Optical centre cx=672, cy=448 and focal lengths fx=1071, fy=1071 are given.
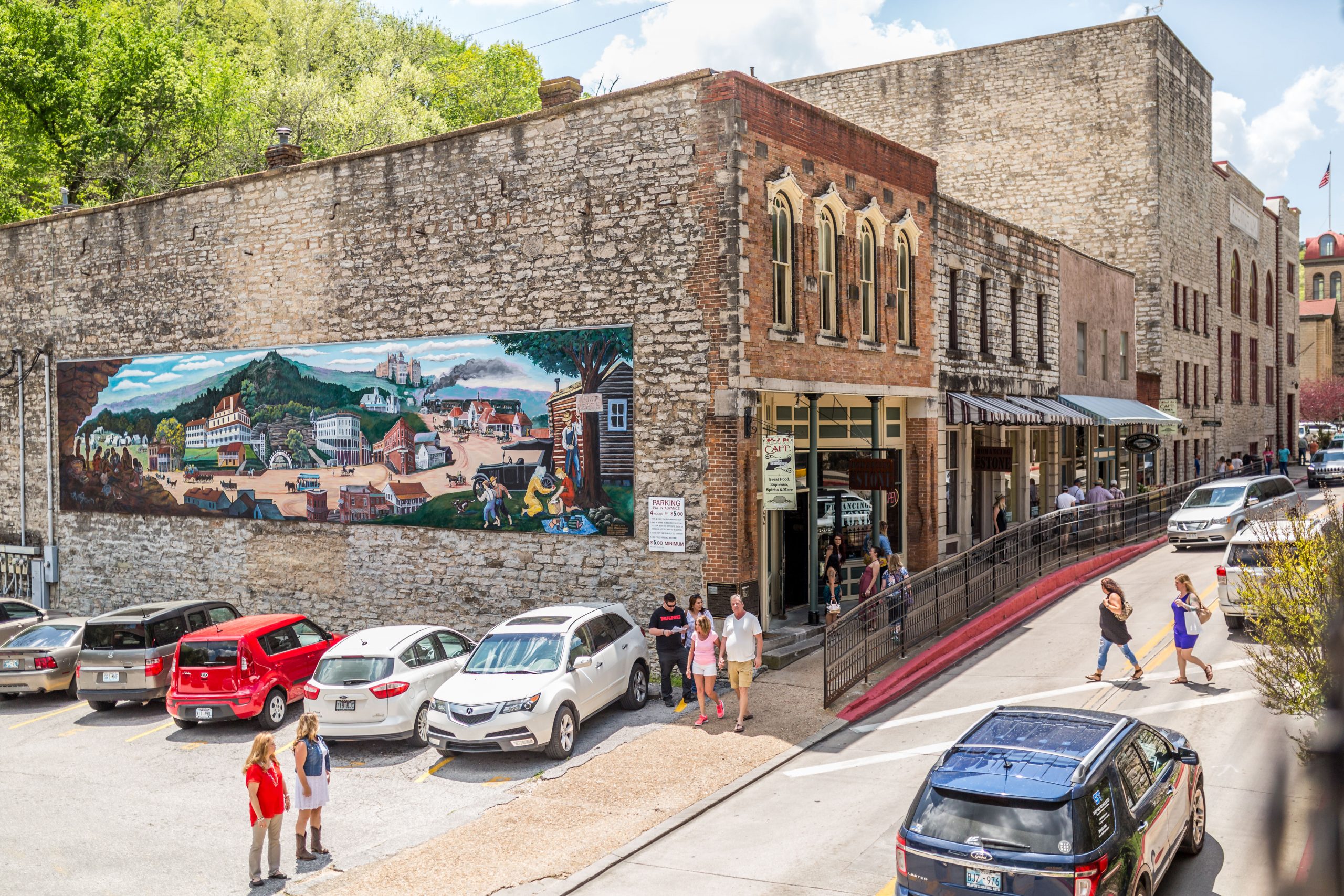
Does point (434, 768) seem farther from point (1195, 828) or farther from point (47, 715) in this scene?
point (1195, 828)

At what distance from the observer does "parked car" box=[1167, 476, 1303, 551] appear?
26672 millimetres

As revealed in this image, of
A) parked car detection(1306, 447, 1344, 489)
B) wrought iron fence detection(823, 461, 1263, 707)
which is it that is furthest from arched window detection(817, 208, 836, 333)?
parked car detection(1306, 447, 1344, 489)

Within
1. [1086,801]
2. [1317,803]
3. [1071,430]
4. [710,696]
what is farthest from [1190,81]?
[1317,803]

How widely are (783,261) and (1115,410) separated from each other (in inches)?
708

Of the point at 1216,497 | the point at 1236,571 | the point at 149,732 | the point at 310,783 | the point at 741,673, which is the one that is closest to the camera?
the point at 310,783

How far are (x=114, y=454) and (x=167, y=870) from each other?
16950mm

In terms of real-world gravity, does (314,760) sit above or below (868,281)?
below

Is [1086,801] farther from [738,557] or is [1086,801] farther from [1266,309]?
[1266,309]

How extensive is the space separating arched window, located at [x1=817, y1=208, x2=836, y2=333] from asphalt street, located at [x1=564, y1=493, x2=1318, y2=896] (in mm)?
6723

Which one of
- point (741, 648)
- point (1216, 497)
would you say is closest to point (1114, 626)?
point (741, 648)

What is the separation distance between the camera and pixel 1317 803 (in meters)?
1.62

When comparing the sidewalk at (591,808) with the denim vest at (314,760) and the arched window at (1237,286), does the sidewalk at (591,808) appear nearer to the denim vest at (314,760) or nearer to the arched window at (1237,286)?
the denim vest at (314,760)

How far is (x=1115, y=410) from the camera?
3266 centimetres

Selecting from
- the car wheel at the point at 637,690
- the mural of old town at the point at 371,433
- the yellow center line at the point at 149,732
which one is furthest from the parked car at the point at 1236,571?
the yellow center line at the point at 149,732
